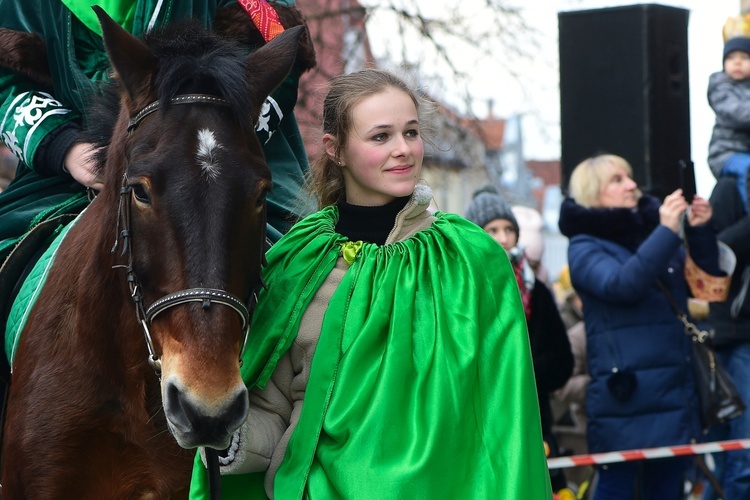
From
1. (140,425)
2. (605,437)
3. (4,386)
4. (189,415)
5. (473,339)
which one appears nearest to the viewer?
(189,415)

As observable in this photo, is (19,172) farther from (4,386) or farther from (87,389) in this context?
(87,389)

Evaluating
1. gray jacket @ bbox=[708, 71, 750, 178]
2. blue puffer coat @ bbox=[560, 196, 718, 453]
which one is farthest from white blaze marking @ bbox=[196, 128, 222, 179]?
gray jacket @ bbox=[708, 71, 750, 178]

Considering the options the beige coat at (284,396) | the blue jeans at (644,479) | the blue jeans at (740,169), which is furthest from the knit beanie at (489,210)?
the beige coat at (284,396)

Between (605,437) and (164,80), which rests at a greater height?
(164,80)

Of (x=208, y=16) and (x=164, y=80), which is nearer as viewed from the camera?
(x=164, y=80)

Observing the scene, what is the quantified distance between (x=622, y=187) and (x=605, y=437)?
1506 millimetres

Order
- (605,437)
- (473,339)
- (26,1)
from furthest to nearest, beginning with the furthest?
(605,437), (26,1), (473,339)

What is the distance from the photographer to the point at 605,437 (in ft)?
22.0

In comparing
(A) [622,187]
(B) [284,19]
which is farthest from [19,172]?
(A) [622,187]

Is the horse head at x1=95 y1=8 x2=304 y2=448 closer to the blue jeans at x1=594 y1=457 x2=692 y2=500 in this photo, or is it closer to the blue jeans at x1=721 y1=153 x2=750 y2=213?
the blue jeans at x1=594 y1=457 x2=692 y2=500

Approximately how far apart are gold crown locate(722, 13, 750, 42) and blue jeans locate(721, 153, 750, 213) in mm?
886

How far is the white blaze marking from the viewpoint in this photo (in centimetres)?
315

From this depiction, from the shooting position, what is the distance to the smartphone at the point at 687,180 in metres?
6.98

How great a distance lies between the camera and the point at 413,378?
10.6 ft
